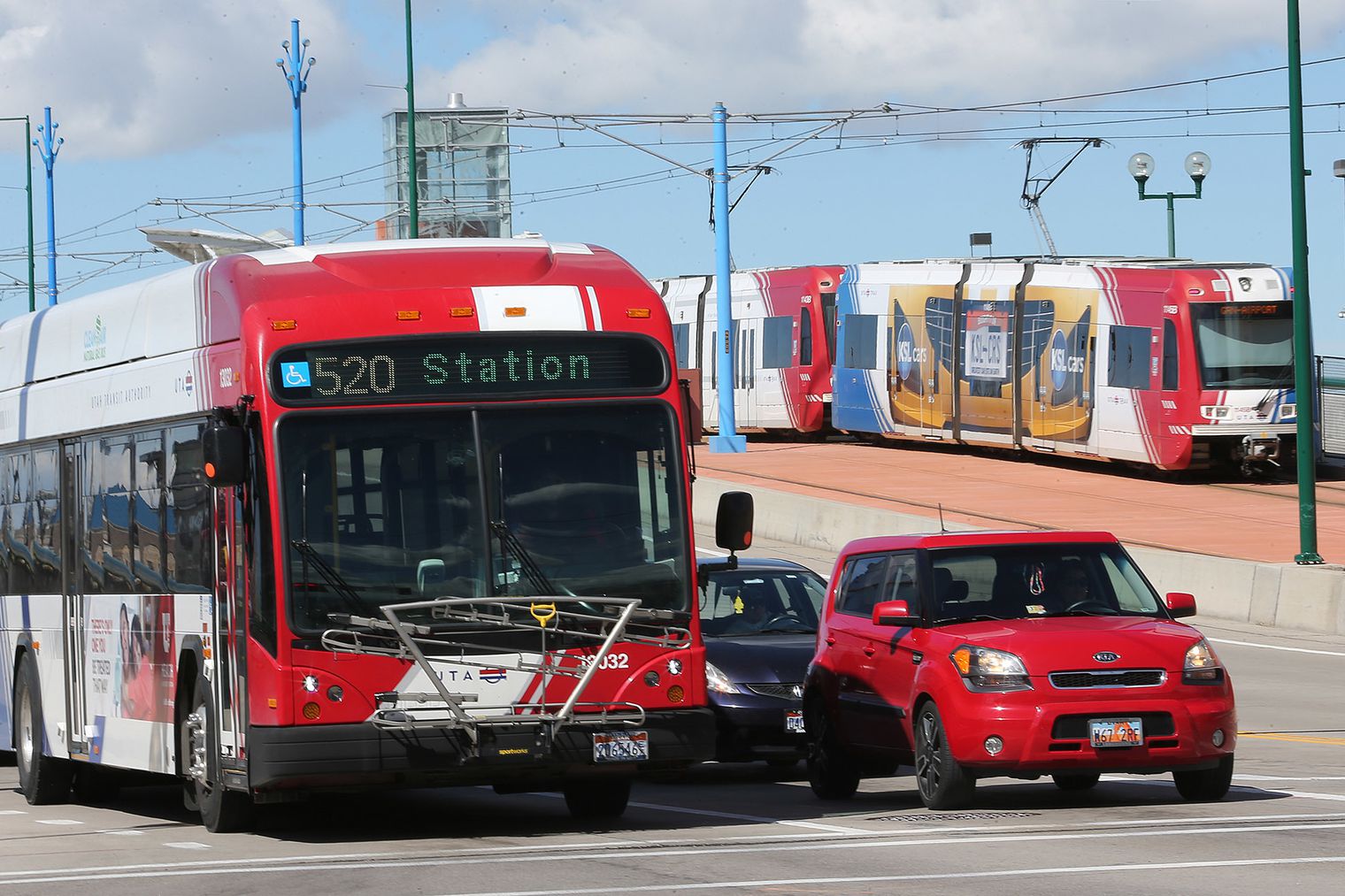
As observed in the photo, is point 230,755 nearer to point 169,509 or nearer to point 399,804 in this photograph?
point 169,509

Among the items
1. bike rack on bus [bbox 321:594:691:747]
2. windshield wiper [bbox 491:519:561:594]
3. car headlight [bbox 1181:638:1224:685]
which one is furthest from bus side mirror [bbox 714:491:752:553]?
car headlight [bbox 1181:638:1224:685]

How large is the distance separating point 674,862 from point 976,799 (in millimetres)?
3461

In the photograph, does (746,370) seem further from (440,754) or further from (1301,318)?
(440,754)

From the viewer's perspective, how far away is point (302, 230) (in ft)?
173

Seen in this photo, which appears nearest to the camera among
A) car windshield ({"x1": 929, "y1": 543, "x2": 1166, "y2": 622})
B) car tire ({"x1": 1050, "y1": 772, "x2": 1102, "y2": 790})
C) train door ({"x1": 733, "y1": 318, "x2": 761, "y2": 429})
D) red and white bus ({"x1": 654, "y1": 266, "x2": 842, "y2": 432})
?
car windshield ({"x1": 929, "y1": 543, "x2": 1166, "y2": 622})

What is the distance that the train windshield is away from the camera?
36781 mm

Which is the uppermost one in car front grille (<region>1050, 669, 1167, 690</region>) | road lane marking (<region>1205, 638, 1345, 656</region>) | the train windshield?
the train windshield

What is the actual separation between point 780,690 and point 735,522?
3257 millimetres

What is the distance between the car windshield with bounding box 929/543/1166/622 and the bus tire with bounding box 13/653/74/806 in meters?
6.56

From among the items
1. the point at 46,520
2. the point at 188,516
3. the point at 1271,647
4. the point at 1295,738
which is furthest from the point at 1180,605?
the point at 1271,647

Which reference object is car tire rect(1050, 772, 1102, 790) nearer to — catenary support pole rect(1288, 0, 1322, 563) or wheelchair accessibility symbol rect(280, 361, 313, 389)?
wheelchair accessibility symbol rect(280, 361, 313, 389)

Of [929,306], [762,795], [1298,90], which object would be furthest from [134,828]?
[929,306]

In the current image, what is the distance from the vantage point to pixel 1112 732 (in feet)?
39.7

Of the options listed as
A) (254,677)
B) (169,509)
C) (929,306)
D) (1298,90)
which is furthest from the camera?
(929,306)
